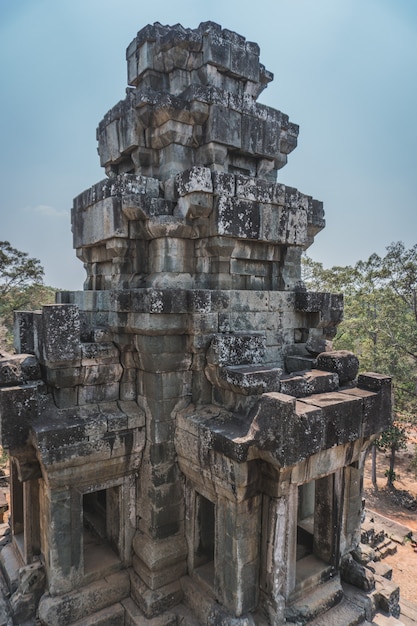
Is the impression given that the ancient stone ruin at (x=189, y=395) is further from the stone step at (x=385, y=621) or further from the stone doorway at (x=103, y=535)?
the stone step at (x=385, y=621)

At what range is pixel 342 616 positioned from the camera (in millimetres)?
4707

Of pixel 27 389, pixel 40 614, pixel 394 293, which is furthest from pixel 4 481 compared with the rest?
pixel 394 293

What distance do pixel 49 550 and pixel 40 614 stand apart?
72 centimetres

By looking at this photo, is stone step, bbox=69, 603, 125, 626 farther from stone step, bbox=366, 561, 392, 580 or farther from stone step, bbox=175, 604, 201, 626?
stone step, bbox=366, 561, 392, 580

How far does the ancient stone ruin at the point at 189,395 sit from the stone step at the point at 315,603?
2 cm

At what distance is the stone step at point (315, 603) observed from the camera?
447 centimetres

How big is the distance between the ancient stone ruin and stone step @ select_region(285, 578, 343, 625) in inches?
0.8

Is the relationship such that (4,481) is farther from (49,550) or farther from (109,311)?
(109,311)

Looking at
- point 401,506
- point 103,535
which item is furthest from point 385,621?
point 401,506

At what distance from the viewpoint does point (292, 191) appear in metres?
5.60

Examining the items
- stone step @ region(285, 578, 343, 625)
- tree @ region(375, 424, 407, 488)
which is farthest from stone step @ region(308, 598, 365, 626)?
tree @ region(375, 424, 407, 488)

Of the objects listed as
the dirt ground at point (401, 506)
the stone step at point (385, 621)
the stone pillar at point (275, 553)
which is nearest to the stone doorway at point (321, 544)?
the stone pillar at point (275, 553)

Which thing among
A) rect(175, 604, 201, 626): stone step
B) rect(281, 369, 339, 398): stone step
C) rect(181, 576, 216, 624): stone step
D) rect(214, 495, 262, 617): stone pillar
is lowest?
rect(175, 604, 201, 626): stone step

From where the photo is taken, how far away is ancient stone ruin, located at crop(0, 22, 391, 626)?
171 inches
